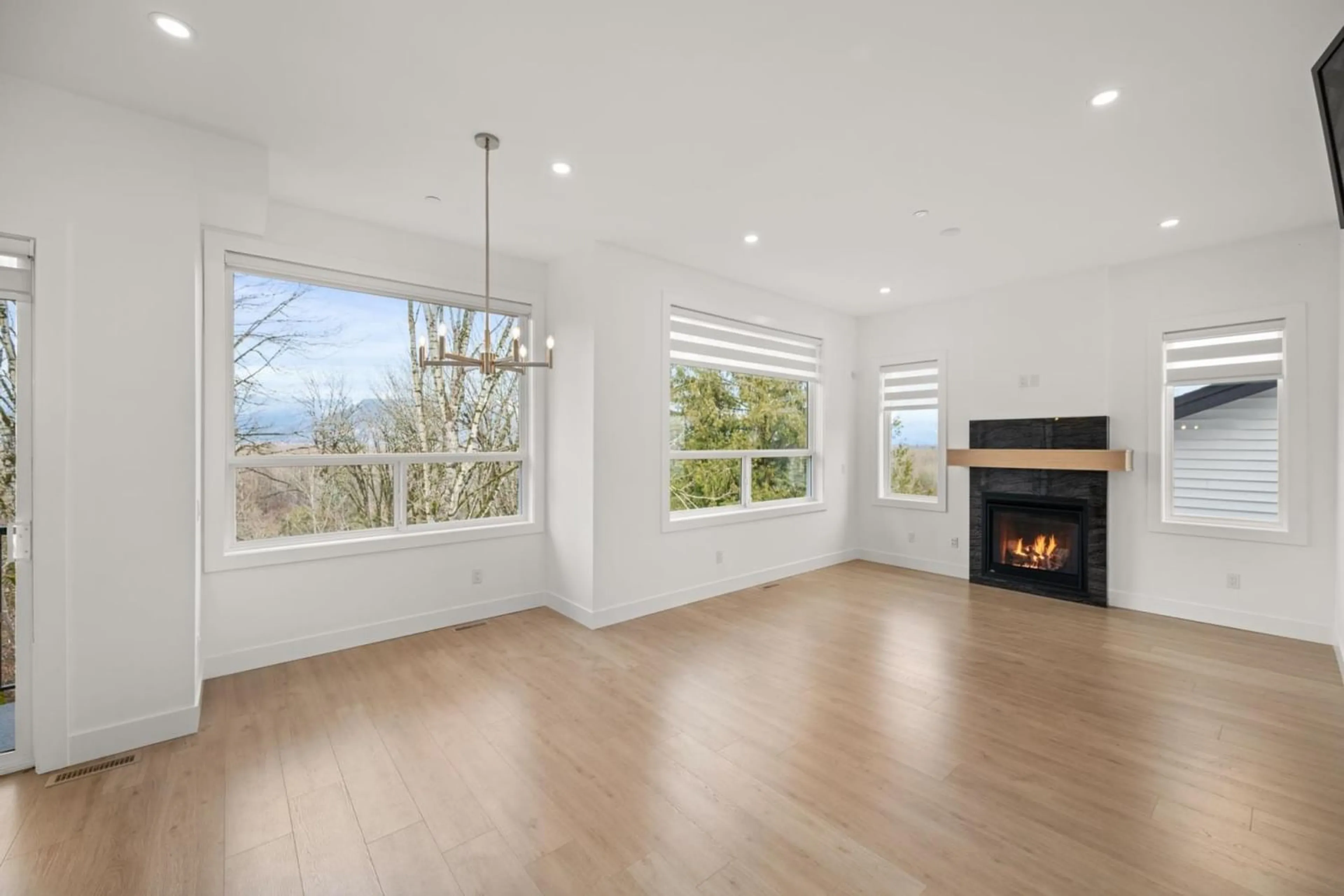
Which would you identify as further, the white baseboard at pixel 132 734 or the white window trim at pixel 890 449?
the white window trim at pixel 890 449

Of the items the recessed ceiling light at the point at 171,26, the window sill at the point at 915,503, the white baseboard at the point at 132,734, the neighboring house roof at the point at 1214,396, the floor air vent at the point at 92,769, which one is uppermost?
the recessed ceiling light at the point at 171,26

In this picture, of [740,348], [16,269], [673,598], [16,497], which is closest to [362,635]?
[16,497]

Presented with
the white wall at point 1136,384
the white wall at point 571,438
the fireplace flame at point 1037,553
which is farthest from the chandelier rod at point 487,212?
the fireplace flame at point 1037,553

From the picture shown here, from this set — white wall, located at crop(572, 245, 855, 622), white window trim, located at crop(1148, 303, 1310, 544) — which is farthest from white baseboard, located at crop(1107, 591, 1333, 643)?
white wall, located at crop(572, 245, 855, 622)

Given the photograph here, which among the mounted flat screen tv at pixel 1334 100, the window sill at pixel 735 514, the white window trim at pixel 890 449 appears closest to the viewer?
the mounted flat screen tv at pixel 1334 100

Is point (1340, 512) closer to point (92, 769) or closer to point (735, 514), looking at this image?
point (735, 514)

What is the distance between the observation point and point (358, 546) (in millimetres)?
3828

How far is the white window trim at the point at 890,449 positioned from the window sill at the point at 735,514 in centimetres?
81

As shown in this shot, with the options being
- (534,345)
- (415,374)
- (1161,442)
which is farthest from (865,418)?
(415,374)

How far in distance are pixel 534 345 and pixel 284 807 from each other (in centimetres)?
344

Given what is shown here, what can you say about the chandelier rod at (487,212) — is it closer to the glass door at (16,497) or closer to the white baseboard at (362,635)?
the glass door at (16,497)

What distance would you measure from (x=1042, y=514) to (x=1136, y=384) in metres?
1.35

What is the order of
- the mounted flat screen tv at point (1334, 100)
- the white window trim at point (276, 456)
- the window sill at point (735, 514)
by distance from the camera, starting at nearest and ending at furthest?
the mounted flat screen tv at point (1334, 100), the white window trim at point (276, 456), the window sill at point (735, 514)

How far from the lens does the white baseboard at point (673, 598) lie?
434cm
